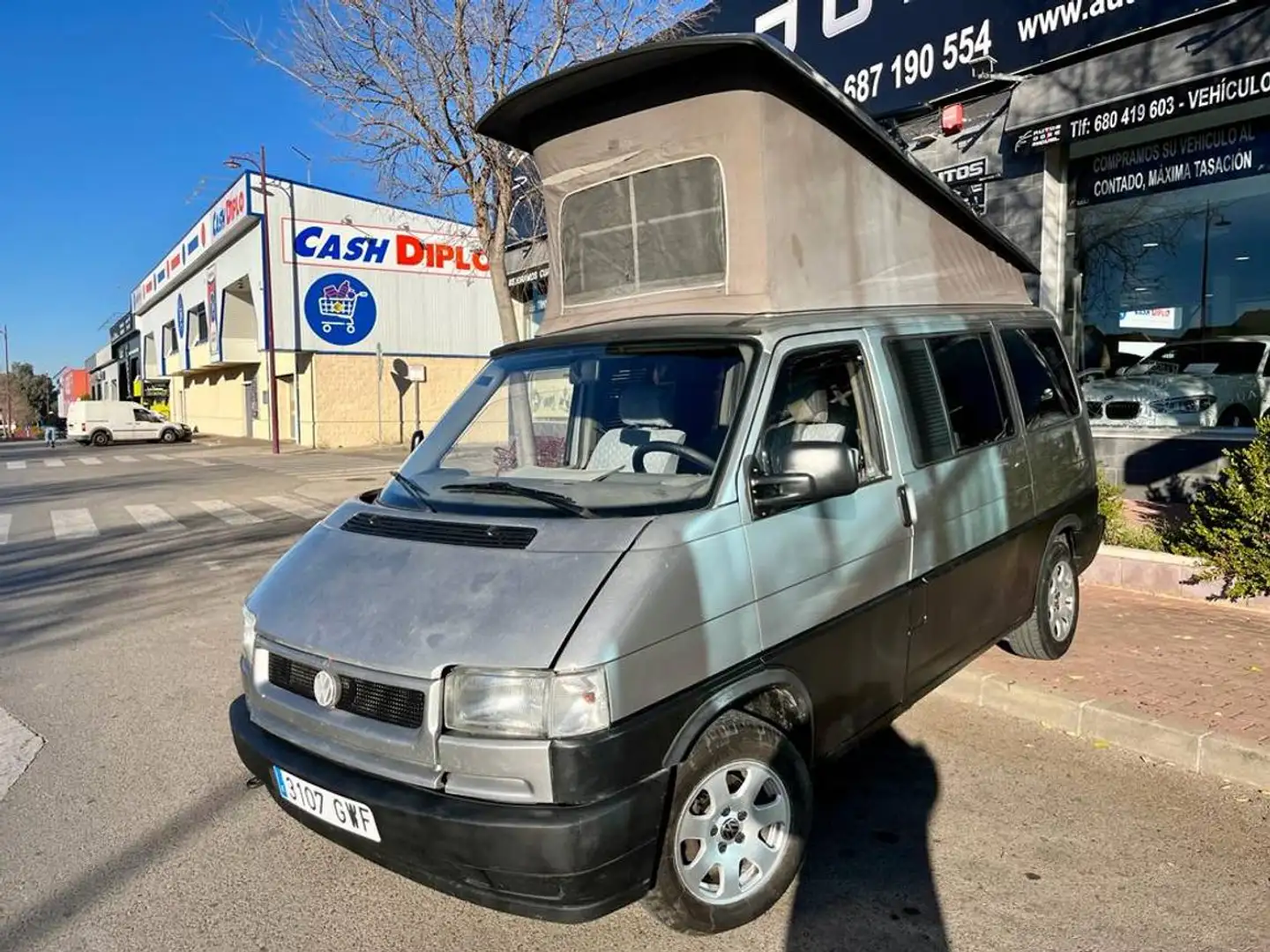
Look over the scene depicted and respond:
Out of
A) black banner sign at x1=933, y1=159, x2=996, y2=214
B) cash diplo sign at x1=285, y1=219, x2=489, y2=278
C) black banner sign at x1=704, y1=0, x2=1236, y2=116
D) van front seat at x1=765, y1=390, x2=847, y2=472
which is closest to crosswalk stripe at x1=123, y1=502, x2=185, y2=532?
black banner sign at x1=704, y1=0, x2=1236, y2=116

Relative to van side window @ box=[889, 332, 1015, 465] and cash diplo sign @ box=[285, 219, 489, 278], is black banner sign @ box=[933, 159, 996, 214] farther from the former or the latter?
cash diplo sign @ box=[285, 219, 489, 278]

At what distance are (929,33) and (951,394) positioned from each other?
9148 mm

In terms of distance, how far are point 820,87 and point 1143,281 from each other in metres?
9.28

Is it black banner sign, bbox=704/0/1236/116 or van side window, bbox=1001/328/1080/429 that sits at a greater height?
black banner sign, bbox=704/0/1236/116

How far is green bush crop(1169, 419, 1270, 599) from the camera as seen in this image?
555 cm

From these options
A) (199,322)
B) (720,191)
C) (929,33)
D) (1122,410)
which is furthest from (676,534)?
(199,322)

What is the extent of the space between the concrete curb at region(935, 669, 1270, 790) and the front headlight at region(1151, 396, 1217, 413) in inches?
263

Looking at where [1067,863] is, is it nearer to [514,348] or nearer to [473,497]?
[473,497]

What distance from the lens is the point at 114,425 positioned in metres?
37.6

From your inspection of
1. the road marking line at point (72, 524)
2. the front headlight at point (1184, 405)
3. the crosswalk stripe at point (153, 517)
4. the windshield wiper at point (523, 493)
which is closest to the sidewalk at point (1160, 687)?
the windshield wiper at point (523, 493)

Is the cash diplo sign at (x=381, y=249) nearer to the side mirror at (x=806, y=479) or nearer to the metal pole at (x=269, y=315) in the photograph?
the metal pole at (x=269, y=315)

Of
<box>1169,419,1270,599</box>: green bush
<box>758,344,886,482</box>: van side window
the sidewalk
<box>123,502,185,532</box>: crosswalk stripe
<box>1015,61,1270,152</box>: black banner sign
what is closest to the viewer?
<box>758,344,886,482</box>: van side window

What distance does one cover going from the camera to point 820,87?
365 centimetres

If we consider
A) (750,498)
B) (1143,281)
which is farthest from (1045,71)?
(750,498)
